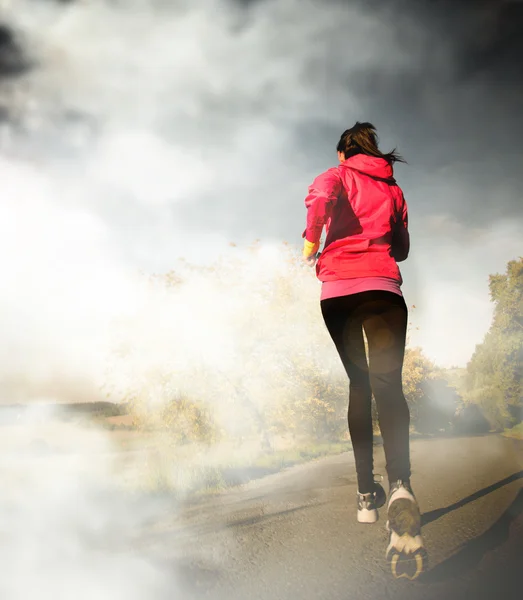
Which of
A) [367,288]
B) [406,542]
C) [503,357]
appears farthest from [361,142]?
[503,357]

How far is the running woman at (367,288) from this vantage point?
185 centimetres

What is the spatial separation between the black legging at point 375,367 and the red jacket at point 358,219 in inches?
6.6

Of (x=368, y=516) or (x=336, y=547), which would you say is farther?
A: (x=336, y=547)

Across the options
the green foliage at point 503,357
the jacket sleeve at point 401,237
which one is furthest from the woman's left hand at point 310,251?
the green foliage at point 503,357

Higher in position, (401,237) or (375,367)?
(401,237)

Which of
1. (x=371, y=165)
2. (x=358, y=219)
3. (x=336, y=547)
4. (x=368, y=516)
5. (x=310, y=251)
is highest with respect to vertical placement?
(x=371, y=165)

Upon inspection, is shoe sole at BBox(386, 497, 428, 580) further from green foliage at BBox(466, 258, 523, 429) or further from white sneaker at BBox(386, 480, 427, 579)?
green foliage at BBox(466, 258, 523, 429)

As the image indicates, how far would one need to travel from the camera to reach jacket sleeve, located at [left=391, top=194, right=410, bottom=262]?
7.27 feet

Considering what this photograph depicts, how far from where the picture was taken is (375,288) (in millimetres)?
1917

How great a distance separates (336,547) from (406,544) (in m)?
0.65

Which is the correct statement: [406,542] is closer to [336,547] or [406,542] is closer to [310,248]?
[336,547]

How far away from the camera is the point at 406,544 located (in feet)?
4.97

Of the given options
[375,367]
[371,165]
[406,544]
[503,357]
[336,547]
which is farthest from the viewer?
[503,357]

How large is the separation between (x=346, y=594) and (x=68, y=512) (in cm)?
284
